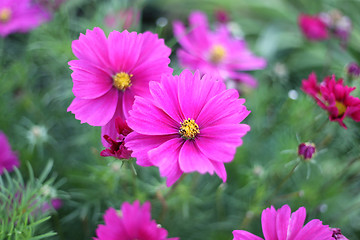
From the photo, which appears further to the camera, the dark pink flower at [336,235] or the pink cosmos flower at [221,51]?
the pink cosmos flower at [221,51]

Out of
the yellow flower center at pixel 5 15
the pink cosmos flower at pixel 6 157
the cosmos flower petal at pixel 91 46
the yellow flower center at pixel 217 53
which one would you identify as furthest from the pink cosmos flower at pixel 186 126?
the yellow flower center at pixel 5 15

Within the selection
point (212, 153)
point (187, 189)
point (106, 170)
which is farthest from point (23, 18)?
point (212, 153)

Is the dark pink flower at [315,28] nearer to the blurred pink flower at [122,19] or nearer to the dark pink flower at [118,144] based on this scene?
the blurred pink flower at [122,19]

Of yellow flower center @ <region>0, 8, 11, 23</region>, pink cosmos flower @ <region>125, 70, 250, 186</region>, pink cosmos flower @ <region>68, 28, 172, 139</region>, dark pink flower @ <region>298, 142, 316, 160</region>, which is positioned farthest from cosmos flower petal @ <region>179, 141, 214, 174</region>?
yellow flower center @ <region>0, 8, 11, 23</region>

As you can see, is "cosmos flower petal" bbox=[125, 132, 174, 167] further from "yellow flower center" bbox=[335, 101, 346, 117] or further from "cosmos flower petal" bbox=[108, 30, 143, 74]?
"yellow flower center" bbox=[335, 101, 346, 117]

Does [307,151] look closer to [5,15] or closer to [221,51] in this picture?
[221,51]

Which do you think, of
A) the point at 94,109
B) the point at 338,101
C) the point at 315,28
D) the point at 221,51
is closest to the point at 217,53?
the point at 221,51
